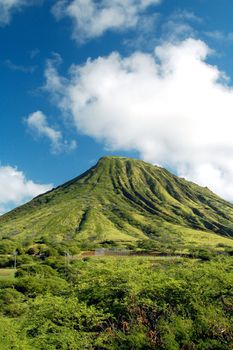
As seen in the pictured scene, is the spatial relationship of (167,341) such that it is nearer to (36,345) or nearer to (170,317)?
(170,317)

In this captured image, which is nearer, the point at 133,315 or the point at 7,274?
the point at 133,315

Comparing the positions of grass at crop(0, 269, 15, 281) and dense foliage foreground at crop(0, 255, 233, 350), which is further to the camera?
grass at crop(0, 269, 15, 281)

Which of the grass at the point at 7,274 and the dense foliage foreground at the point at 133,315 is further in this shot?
the grass at the point at 7,274

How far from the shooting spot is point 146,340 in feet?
177

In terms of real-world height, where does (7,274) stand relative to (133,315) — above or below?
above

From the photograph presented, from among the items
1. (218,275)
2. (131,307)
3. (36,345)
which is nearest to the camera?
(36,345)

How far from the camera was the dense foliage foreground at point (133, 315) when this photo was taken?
52.8m

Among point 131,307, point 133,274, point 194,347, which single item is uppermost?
point 133,274

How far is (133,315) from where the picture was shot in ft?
200

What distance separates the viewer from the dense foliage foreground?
52812 mm

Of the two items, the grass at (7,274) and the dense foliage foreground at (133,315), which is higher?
the grass at (7,274)

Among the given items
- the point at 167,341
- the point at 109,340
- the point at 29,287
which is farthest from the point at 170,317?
the point at 29,287

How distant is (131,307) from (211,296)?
11791 millimetres

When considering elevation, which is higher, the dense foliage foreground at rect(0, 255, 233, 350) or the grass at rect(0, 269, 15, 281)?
the grass at rect(0, 269, 15, 281)
